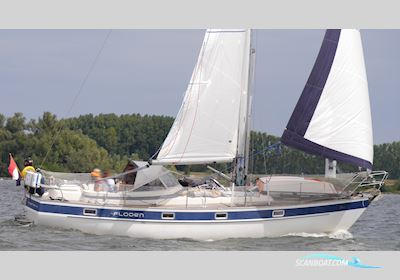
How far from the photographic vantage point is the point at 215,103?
22.5m

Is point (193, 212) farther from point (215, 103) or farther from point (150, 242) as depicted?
point (215, 103)

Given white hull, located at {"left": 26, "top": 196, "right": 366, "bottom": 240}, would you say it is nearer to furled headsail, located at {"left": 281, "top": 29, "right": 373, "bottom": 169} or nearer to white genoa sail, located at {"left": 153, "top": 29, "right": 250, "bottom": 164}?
furled headsail, located at {"left": 281, "top": 29, "right": 373, "bottom": 169}

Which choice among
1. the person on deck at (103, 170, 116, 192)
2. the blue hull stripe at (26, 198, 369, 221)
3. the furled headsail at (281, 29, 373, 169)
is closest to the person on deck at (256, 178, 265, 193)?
the blue hull stripe at (26, 198, 369, 221)

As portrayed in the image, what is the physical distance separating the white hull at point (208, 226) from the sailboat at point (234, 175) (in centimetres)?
3

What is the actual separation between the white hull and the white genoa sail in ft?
7.10

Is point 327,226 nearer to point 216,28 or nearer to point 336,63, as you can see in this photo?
point 336,63

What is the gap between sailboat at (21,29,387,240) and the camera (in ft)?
69.5

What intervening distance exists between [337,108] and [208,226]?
487cm

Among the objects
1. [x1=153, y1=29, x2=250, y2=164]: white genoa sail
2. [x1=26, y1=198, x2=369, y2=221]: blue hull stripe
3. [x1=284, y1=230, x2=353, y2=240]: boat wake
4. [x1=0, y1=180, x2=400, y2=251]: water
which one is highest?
[x1=153, y1=29, x2=250, y2=164]: white genoa sail

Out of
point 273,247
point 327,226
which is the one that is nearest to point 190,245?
point 273,247

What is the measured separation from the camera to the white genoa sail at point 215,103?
22375 mm

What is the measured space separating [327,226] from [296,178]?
5.98 feet
